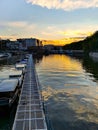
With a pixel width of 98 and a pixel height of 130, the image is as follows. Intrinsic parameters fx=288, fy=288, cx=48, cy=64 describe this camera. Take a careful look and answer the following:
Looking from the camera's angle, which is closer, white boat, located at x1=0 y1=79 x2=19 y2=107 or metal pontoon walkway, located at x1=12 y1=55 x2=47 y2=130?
metal pontoon walkway, located at x1=12 y1=55 x2=47 y2=130

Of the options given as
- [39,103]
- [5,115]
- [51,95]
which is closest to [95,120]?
[39,103]

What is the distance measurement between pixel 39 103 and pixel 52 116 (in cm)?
205

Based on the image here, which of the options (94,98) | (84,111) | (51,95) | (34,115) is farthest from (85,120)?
(51,95)

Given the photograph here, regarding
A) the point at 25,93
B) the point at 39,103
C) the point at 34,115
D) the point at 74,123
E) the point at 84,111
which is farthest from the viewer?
the point at 25,93

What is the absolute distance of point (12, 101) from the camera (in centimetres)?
3133

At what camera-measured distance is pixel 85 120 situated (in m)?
27.5

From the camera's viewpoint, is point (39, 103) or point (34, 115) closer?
point (34, 115)

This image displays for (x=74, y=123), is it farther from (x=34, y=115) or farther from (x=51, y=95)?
(x=51, y=95)

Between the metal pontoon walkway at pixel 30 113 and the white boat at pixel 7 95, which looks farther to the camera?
the white boat at pixel 7 95

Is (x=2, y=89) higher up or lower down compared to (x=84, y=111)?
higher up

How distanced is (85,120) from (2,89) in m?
10.1

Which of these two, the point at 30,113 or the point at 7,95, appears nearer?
the point at 30,113

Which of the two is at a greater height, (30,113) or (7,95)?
(7,95)

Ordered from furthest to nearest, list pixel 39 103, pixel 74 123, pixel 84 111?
pixel 84 111 → pixel 39 103 → pixel 74 123
